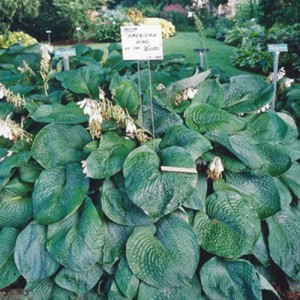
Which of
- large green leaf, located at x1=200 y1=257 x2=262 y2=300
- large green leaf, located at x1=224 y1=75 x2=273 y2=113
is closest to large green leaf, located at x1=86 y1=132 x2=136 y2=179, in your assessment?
large green leaf, located at x1=200 y1=257 x2=262 y2=300

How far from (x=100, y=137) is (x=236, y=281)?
1.07 metres

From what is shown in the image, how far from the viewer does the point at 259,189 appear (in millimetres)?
2504

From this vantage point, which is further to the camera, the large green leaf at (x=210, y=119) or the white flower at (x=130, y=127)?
the large green leaf at (x=210, y=119)

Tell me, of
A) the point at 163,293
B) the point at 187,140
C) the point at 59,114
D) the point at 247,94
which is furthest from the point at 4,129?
the point at 247,94

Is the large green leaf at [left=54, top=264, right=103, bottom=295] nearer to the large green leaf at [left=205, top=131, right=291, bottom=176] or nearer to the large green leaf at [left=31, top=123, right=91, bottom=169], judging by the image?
the large green leaf at [left=31, top=123, right=91, bottom=169]

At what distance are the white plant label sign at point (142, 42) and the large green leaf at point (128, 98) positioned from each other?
8.0 inches

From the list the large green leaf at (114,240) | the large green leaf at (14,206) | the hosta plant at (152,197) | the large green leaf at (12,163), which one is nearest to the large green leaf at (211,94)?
the hosta plant at (152,197)

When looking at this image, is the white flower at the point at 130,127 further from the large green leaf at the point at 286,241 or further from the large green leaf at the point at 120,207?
the large green leaf at the point at 286,241

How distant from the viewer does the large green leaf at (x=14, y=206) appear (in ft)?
8.27

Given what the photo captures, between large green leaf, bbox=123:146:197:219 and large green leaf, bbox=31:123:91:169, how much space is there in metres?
0.45

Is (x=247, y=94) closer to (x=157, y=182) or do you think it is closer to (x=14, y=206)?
(x=157, y=182)

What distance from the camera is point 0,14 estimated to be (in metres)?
13.1

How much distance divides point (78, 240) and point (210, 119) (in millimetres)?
1062

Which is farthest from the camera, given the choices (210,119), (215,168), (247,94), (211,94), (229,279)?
(247,94)
